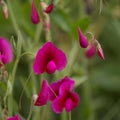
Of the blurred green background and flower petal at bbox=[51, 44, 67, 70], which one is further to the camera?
the blurred green background

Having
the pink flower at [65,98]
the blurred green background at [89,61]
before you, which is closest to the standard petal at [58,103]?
the pink flower at [65,98]

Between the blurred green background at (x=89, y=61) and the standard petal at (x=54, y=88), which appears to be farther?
the blurred green background at (x=89, y=61)

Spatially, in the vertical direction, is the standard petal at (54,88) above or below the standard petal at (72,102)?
above

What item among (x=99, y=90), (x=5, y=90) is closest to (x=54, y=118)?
(x=99, y=90)

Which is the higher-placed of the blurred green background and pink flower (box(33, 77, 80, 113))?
pink flower (box(33, 77, 80, 113))

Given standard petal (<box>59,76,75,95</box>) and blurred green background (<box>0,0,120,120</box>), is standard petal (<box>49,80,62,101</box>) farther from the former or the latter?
blurred green background (<box>0,0,120,120</box>)

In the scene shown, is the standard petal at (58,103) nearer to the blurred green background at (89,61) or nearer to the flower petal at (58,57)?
the flower petal at (58,57)

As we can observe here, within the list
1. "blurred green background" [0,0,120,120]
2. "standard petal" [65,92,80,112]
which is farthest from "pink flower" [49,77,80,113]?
"blurred green background" [0,0,120,120]

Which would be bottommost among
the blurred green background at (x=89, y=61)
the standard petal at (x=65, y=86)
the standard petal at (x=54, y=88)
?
the blurred green background at (x=89, y=61)

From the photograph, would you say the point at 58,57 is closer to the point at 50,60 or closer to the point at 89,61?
the point at 50,60
